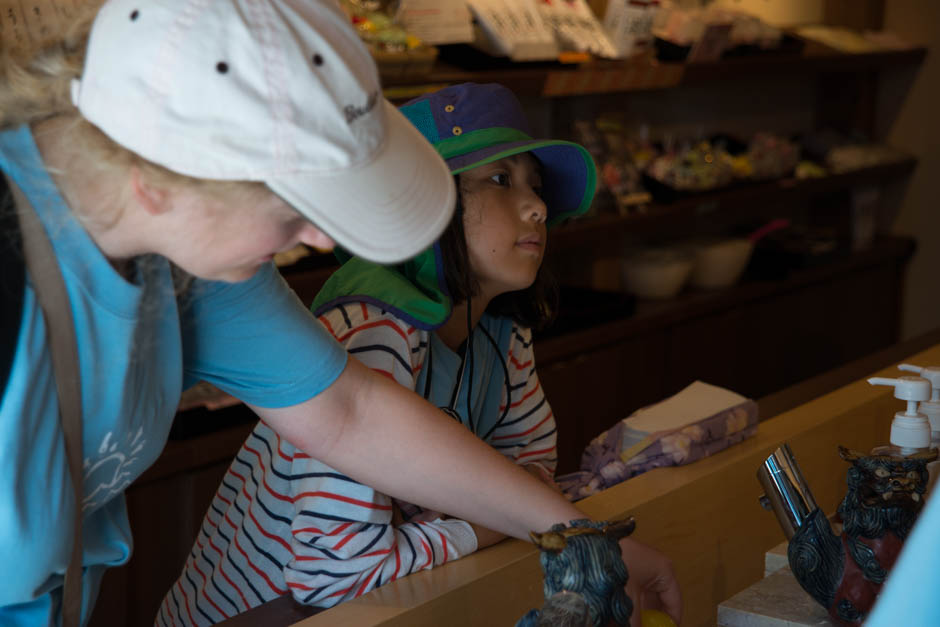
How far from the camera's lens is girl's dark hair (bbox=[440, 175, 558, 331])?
1420 millimetres

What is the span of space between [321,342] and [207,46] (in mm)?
400

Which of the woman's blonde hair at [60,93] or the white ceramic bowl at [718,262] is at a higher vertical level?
the woman's blonde hair at [60,93]

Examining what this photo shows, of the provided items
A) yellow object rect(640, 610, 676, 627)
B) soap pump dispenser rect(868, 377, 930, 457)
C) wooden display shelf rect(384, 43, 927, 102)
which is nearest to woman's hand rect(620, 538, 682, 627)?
yellow object rect(640, 610, 676, 627)

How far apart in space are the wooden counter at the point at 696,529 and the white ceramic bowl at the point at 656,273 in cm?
190

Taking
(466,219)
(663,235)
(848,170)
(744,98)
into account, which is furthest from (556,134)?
(466,219)

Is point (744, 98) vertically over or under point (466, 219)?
under

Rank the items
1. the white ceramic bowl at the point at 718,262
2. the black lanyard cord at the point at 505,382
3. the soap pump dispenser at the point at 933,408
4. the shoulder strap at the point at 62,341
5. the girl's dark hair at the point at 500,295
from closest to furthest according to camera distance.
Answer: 1. the shoulder strap at the point at 62,341
2. the soap pump dispenser at the point at 933,408
3. the girl's dark hair at the point at 500,295
4. the black lanyard cord at the point at 505,382
5. the white ceramic bowl at the point at 718,262

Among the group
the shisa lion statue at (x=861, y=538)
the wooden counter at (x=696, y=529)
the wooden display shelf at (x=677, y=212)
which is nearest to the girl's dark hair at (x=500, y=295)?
the wooden counter at (x=696, y=529)

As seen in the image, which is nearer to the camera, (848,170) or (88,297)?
(88,297)

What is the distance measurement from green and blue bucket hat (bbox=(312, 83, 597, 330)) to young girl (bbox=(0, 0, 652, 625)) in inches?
9.7

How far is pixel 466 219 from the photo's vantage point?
1.44 metres

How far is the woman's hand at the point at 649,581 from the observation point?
3.42ft

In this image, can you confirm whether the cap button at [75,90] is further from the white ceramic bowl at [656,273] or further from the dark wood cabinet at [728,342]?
the white ceramic bowl at [656,273]

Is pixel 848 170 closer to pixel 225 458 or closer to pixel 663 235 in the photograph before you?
pixel 663 235
